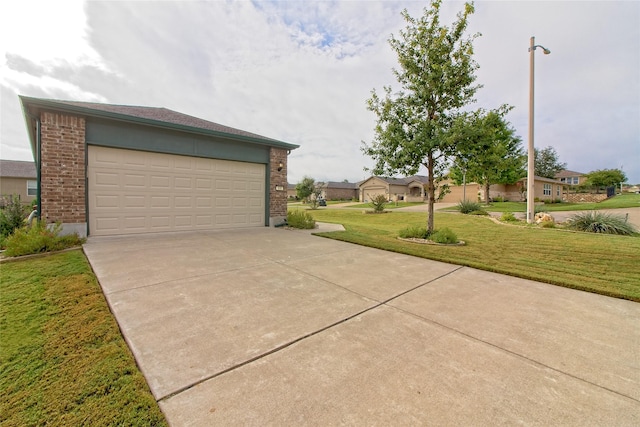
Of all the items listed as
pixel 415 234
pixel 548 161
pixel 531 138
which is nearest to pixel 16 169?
pixel 415 234

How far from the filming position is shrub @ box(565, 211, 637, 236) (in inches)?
343

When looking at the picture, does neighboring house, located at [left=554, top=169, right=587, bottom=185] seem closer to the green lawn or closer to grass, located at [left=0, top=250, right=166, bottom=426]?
the green lawn

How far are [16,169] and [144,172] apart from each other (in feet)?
85.7

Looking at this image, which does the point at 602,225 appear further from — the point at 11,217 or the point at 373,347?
the point at 11,217

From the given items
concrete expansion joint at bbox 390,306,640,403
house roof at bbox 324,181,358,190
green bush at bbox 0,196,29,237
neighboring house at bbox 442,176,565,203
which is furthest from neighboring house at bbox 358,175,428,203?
concrete expansion joint at bbox 390,306,640,403

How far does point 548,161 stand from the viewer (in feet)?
149

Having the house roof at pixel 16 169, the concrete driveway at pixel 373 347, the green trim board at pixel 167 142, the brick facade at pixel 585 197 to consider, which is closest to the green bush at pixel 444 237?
the concrete driveway at pixel 373 347

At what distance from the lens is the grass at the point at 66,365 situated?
1466 millimetres

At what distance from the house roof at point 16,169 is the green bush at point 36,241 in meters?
24.6

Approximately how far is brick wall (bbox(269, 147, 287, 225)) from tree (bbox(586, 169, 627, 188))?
5297 cm

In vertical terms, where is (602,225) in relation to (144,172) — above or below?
below

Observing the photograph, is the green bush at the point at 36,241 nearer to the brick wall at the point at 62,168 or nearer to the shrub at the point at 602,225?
the brick wall at the point at 62,168

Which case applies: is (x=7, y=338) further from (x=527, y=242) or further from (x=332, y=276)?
(x=527, y=242)

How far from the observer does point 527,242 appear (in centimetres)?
729
